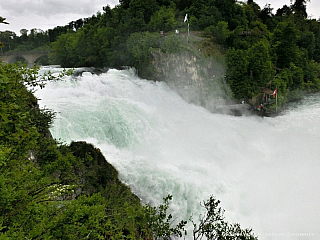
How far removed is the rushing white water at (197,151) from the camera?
1146cm

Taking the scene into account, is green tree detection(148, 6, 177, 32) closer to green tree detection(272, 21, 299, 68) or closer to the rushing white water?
the rushing white water

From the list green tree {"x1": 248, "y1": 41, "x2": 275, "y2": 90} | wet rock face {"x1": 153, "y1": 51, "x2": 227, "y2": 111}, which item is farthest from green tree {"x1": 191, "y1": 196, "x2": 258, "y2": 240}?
green tree {"x1": 248, "y1": 41, "x2": 275, "y2": 90}

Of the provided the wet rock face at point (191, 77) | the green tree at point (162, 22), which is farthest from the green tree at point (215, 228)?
the green tree at point (162, 22)

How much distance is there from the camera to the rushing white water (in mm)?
11461

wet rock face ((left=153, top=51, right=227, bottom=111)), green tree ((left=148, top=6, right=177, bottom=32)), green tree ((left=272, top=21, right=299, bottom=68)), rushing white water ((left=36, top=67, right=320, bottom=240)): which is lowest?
rushing white water ((left=36, top=67, right=320, bottom=240))

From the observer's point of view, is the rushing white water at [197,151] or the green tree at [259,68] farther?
the green tree at [259,68]

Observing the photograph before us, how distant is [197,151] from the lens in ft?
51.5

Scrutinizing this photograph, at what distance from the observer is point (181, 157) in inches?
580

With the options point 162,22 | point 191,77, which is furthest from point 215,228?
point 162,22

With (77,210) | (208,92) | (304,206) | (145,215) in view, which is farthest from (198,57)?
(77,210)

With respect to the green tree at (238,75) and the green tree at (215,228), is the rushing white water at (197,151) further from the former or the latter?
the green tree at (215,228)

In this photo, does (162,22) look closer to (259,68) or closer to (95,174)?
(259,68)

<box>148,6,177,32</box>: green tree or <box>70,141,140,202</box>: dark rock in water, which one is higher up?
<box>148,6,177,32</box>: green tree

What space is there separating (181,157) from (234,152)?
3706mm
